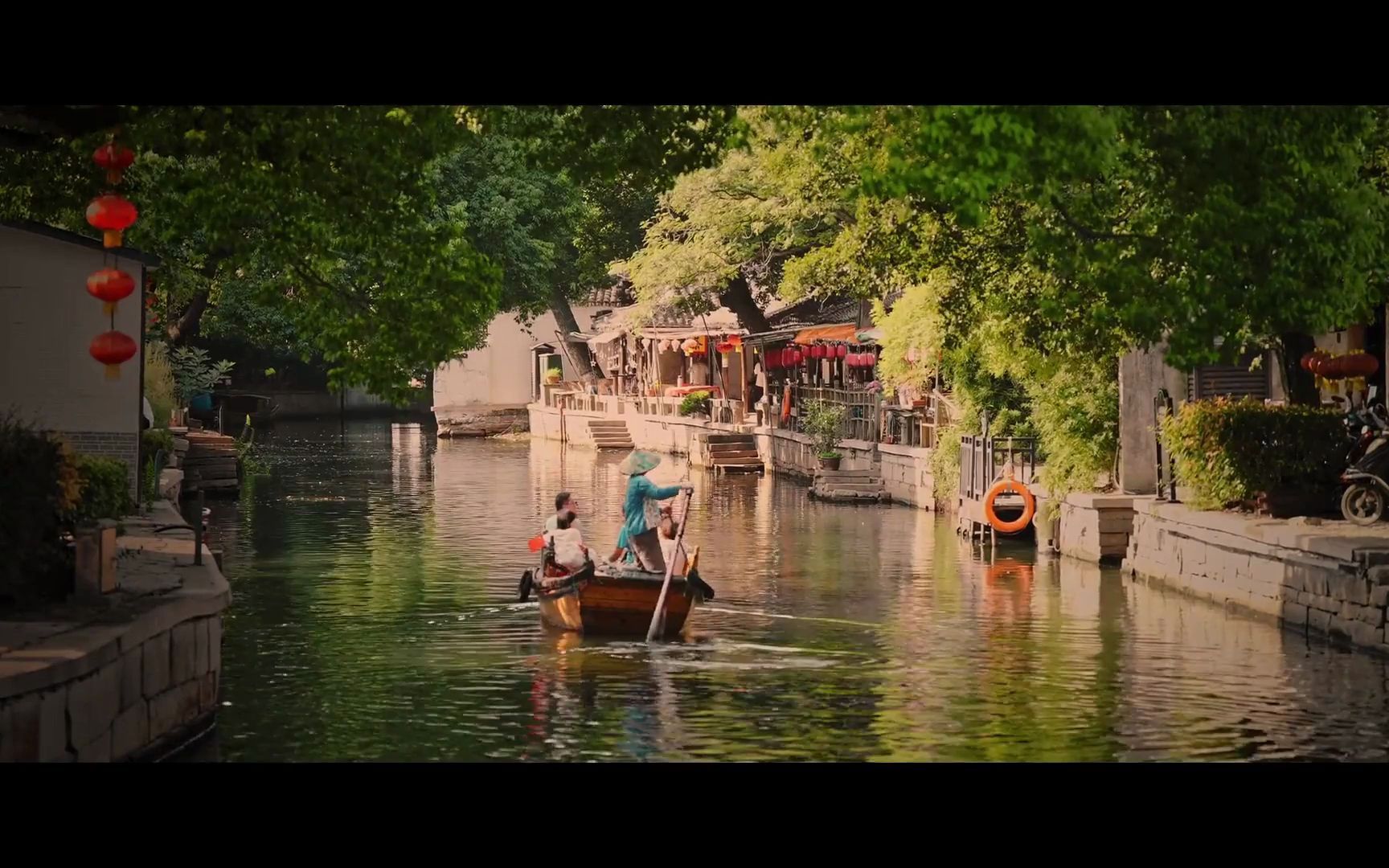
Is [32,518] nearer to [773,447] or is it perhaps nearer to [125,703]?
[125,703]

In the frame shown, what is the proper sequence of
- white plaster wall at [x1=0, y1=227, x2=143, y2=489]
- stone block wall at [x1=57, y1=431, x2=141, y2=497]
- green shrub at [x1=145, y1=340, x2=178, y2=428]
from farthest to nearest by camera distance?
1. green shrub at [x1=145, y1=340, x2=178, y2=428]
2. stone block wall at [x1=57, y1=431, x2=141, y2=497]
3. white plaster wall at [x1=0, y1=227, x2=143, y2=489]

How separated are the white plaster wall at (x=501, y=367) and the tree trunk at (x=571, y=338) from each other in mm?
2300

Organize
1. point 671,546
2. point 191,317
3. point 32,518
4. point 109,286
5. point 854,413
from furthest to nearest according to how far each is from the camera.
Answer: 1. point 854,413
2. point 191,317
3. point 671,546
4. point 109,286
5. point 32,518

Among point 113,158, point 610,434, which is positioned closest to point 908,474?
point 113,158

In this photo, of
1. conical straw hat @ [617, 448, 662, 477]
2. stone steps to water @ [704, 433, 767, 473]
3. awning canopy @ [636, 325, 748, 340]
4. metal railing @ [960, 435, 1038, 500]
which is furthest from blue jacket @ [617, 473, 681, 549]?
awning canopy @ [636, 325, 748, 340]

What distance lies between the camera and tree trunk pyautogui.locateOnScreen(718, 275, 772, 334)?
4706cm

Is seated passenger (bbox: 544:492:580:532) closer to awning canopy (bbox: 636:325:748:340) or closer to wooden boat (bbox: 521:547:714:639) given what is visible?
wooden boat (bbox: 521:547:714:639)

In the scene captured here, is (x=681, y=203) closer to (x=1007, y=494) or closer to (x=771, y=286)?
(x=771, y=286)

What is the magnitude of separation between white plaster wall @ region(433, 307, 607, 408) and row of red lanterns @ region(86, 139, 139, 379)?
4962 cm

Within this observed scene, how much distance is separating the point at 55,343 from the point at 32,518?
772 centimetres

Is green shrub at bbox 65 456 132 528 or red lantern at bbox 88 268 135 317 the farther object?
green shrub at bbox 65 456 132 528

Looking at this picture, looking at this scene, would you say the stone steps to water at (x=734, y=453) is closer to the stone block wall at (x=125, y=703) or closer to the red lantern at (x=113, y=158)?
the red lantern at (x=113, y=158)

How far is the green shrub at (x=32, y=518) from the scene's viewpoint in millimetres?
12688

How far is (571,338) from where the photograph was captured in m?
61.3
